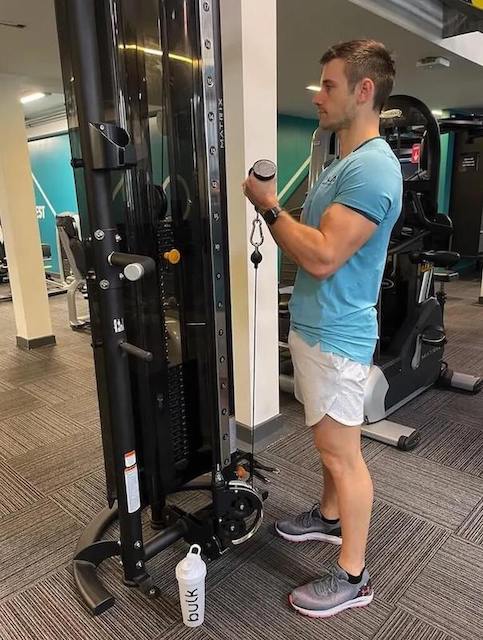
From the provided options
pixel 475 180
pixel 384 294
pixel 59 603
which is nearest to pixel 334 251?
pixel 59 603

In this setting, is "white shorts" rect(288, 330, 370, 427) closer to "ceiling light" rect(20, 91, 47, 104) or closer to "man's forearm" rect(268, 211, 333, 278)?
"man's forearm" rect(268, 211, 333, 278)

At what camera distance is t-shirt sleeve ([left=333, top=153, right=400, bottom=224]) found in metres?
1.22

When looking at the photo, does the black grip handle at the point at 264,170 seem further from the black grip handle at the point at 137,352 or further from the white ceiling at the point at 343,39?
the white ceiling at the point at 343,39

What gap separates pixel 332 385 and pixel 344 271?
0.33m

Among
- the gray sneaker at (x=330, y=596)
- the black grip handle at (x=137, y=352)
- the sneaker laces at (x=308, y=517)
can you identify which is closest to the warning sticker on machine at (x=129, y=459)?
the black grip handle at (x=137, y=352)

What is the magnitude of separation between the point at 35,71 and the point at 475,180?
5.99 metres

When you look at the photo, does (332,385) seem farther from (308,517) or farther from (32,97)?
(32,97)

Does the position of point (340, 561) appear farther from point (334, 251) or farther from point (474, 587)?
point (334, 251)

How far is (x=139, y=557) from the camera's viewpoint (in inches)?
58.5

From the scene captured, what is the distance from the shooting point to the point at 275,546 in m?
1.84

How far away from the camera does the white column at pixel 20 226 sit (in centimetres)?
398

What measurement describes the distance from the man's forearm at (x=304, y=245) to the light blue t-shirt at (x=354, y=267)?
0.33 ft

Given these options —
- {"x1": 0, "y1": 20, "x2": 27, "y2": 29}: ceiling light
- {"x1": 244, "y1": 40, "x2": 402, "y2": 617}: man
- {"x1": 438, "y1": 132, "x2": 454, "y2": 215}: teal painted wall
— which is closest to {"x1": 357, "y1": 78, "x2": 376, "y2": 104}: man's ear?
{"x1": 244, "y1": 40, "x2": 402, "y2": 617}: man

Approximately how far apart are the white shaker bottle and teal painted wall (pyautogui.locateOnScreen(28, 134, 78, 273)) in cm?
717
